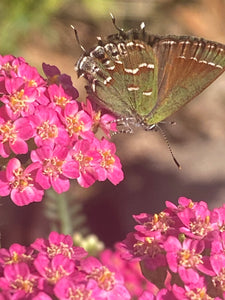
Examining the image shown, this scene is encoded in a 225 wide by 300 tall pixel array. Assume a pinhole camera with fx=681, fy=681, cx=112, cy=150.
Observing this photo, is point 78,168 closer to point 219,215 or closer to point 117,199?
point 219,215

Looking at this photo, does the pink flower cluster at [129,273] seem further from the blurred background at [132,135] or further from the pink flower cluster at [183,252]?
the pink flower cluster at [183,252]

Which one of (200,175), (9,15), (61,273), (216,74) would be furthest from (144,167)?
(61,273)

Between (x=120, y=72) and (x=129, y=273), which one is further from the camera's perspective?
(x=129, y=273)

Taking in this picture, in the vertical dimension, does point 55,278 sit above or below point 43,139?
below

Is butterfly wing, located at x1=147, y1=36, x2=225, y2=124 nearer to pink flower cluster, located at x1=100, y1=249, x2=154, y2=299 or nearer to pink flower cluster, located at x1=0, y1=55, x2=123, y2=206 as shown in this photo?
pink flower cluster, located at x1=0, y1=55, x2=123, y2=206

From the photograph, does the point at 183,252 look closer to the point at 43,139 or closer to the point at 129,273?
the point at 43,139

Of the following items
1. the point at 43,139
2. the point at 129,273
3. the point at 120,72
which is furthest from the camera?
the point at 129,273

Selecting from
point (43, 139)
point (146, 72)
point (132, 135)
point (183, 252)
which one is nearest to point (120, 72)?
point (146, 72)

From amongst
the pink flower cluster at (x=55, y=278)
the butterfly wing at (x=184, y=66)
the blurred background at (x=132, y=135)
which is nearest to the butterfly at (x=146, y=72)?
the butterfly wing at (x=184, y=66)
